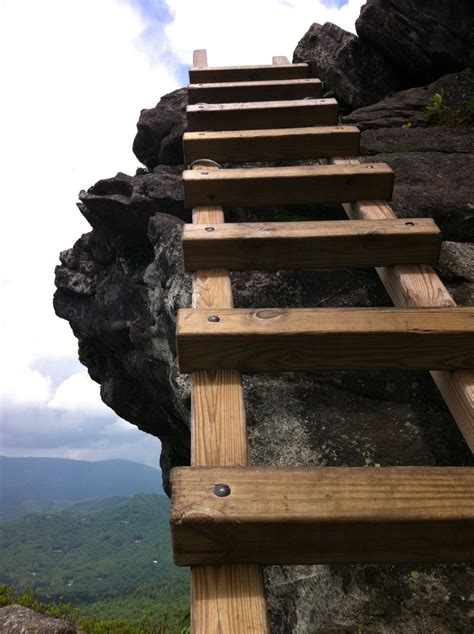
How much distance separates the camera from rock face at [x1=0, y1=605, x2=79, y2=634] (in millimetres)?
11172

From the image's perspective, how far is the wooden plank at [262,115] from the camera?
16.1 ft

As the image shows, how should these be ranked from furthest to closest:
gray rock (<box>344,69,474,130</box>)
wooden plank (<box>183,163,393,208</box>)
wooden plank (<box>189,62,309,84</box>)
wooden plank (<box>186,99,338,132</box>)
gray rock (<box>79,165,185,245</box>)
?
gray rock (<box>79,165,185,245</box>), gray rock (<box>344,69,474,130</box>), wooden plank (<box>189,62,309,84</box>), wooden plank (<box>186,99,338,132</box>), wooden plank (<box>183,163,393,208</box>)

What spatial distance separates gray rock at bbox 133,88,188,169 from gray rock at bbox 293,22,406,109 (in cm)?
211

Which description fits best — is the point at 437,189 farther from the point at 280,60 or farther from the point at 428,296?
the point at 280,60

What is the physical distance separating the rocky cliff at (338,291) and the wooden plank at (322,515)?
1.34 feet

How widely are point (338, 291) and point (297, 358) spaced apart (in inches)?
51.8

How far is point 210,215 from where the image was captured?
3664mm

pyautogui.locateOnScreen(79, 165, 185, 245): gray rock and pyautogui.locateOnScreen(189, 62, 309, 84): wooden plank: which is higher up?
pyautogui.locateOnScreen(189, 62, 309, 84): wooden plank

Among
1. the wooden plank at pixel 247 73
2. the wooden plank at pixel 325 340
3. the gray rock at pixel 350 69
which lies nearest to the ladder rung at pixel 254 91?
the wooden plank at pixel 247 73

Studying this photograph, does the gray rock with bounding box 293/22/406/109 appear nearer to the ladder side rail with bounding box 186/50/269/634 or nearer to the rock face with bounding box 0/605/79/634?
the ladder side rail with bounding box 186/50/269/634

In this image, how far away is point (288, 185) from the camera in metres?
3.83

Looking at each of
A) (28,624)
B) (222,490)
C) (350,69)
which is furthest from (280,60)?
(28,624)

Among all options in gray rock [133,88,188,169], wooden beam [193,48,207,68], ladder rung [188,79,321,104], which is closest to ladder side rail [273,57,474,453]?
ladder rung [188,79,321,104]

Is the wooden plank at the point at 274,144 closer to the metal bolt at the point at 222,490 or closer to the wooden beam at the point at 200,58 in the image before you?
the wooden beam at the point at 200,58
